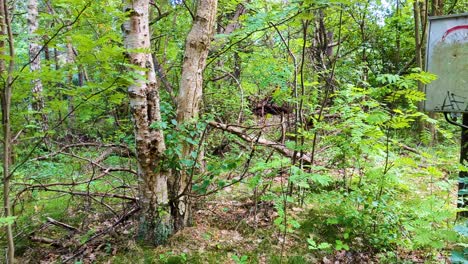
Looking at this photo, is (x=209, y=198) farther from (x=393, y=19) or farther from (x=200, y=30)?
(x=393, y=19)

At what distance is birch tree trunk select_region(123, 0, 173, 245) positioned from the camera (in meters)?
2.57

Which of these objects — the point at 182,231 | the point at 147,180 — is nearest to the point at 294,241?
the point at 182,231

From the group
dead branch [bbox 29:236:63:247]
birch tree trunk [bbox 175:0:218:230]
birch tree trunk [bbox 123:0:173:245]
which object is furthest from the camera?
dead branch [bbox 29:236:63:247]

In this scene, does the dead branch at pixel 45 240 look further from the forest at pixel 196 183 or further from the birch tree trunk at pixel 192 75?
the birch tree trunk at pixel 192 75

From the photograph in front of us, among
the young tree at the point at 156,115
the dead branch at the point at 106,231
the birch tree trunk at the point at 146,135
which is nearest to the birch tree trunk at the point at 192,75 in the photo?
the young tree at the point at 156,115

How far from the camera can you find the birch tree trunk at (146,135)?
2.57 metres

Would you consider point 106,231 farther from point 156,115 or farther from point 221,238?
point 156,115

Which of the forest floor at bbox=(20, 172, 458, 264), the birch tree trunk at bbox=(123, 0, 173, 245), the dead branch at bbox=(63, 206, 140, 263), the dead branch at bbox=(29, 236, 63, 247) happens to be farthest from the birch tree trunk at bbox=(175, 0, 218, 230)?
the dead branch at bbox=(29, 236, 63, 247)

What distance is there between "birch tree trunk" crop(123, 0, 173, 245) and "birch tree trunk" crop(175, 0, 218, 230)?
0.12m

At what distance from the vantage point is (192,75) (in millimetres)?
2973

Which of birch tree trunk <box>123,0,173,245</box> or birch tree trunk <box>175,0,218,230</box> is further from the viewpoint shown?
birch tree trunk <box>175,0,218,230</box>

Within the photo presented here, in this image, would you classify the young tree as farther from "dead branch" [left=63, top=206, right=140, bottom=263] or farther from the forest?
"dead branch" [left=63, top=206, right=140, bottom=263]

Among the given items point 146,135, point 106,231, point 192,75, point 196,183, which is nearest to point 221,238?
point 196,183

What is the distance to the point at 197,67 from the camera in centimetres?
299
